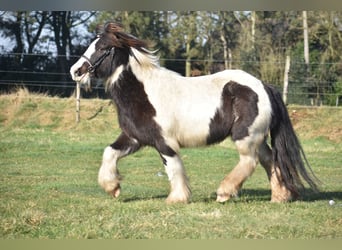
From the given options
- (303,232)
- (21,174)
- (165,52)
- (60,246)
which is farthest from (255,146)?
(165,52)

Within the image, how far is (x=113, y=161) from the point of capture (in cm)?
743

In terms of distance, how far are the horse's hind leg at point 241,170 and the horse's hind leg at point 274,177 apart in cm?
42

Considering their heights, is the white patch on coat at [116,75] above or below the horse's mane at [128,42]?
below

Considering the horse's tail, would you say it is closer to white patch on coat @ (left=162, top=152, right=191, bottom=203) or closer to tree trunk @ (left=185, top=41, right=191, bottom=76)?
white patch on coat @ (left=162, top=152, right=191, bottom=203)

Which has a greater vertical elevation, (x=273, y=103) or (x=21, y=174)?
(x=273, y=103)

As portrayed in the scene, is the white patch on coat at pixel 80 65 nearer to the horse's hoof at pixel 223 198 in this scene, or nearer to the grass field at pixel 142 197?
the grass field at pixel 142 197

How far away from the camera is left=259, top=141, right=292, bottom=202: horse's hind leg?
7.53 m

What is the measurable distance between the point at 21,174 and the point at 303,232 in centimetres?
604

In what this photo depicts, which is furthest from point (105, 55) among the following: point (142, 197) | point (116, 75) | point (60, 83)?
point (60, 83)

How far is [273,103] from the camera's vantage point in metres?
7.51

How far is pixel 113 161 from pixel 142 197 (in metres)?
0.80

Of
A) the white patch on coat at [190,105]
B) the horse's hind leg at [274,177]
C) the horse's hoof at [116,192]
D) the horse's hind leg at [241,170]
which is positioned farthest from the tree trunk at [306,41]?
Answer: the horse's hoof at [116,192]

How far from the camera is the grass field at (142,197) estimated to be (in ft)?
18.7
